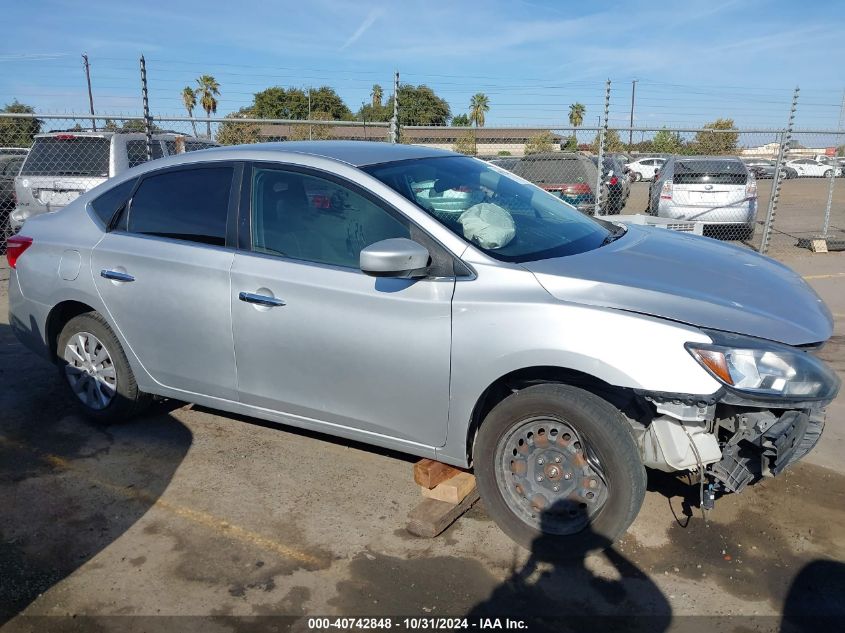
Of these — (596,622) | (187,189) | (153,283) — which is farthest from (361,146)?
(596,622)

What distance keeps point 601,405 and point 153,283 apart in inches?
105

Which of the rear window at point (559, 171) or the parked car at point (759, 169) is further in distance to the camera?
the parked car at point (759, 169)

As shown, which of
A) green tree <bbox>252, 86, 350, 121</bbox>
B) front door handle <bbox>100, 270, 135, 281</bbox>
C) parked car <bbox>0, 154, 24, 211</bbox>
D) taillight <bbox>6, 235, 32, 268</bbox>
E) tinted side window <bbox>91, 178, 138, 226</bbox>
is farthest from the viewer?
green tree <bbox>252, 86, 350, 121</bbox>

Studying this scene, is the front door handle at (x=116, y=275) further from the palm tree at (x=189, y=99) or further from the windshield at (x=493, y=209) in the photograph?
the palm tree at (x=189, y=99)

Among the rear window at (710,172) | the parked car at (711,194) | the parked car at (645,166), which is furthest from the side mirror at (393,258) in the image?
the parked car at (645,166)

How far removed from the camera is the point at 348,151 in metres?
4.07

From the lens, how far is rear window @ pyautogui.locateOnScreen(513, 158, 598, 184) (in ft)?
43.7

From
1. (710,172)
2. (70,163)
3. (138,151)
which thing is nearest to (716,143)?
(710,172)

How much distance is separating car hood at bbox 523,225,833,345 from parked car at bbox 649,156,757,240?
346 inches

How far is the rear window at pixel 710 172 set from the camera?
40.0 feet

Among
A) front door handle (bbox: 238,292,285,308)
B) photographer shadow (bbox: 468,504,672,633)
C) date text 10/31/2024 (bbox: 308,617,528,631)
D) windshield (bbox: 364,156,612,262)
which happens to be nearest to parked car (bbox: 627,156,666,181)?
windshield (bbox: 364,156,612,262)

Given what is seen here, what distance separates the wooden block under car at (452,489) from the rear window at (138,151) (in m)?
8.11

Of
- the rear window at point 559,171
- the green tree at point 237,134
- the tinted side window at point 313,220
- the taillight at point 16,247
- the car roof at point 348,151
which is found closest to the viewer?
the tinted side window at point 313,220

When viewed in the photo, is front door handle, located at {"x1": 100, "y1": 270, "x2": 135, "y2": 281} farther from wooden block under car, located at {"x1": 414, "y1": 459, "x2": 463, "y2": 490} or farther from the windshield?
wooden block under car, located at {"x1": 414, "y1": 459, "x2": 463, "y2": 490}
